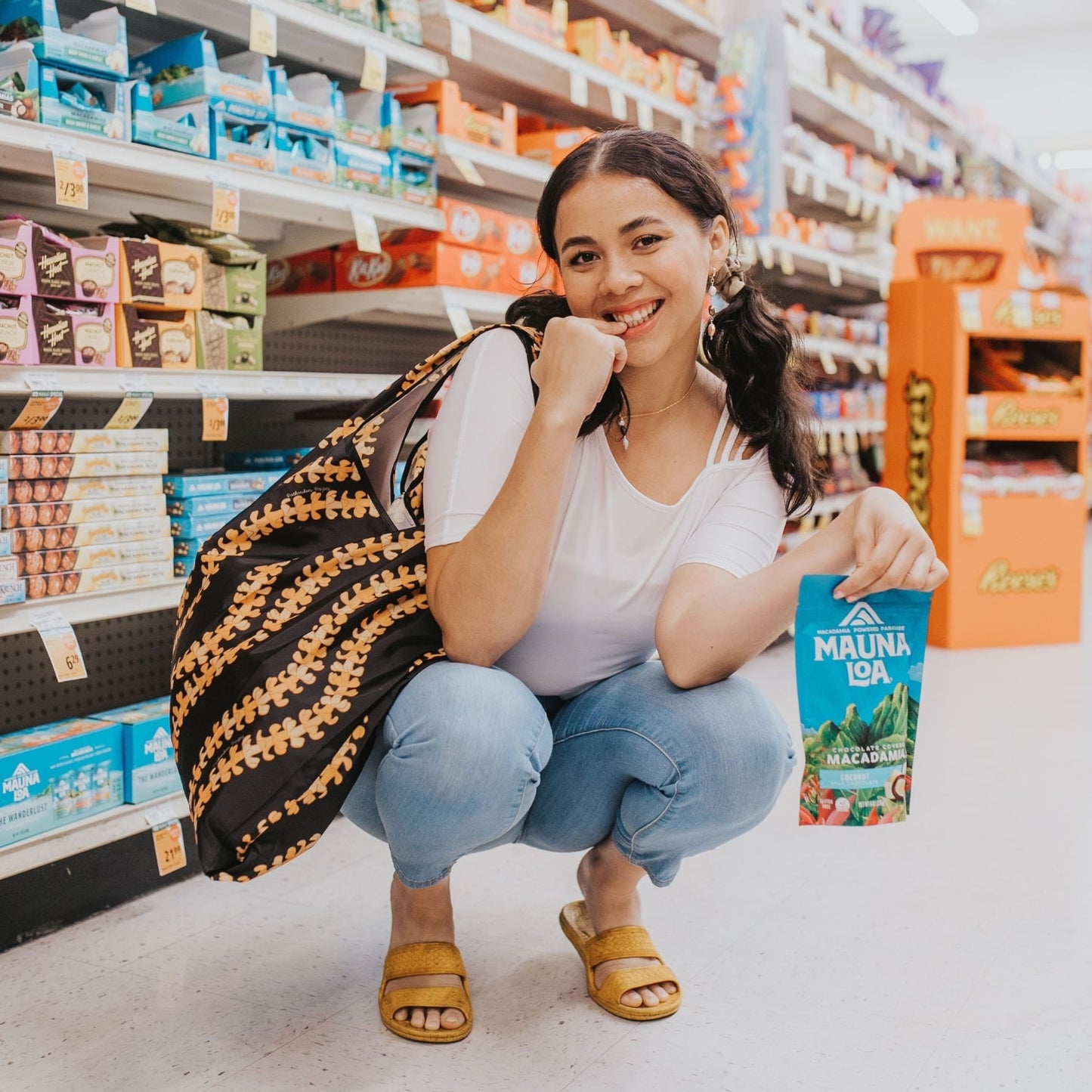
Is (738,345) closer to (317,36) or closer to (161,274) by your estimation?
(161,274)

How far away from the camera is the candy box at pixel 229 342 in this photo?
2.26 m

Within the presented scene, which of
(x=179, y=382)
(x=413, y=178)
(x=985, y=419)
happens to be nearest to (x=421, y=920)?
(x=179, y=382)

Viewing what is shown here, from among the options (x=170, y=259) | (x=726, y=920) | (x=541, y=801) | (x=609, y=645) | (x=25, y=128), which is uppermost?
(x=25, y=128)

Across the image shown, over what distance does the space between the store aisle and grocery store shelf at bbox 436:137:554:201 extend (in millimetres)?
1563

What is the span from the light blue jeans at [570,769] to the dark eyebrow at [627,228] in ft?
1.87

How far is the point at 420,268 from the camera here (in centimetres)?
276

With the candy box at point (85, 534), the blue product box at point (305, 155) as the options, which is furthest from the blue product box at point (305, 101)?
the candy box at point (85, 534)

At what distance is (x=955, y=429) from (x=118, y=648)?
3030mm

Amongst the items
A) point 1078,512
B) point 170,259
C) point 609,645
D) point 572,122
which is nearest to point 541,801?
point 609,645

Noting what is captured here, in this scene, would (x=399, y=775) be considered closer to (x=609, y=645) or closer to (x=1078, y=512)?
(x=609, y=645)

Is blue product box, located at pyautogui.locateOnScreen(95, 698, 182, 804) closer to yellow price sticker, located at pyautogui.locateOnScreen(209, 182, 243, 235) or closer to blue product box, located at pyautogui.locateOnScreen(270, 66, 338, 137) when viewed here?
yellow price sticker, located at pyautogui.locateOnScreen(209, 182, 243, 235)

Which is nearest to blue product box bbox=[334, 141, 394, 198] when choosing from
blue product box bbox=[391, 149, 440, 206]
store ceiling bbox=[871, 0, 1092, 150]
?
blue product box bbox=[391, 149, 440, 206]

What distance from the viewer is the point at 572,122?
382cm

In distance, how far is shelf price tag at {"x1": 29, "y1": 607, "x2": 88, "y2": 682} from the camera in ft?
6.18
